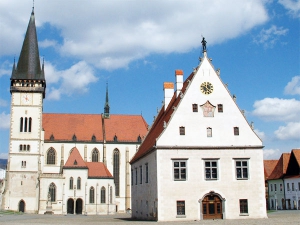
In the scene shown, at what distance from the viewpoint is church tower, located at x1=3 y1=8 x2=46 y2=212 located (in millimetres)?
71812

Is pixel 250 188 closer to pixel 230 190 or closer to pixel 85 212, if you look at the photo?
pixel 230 190

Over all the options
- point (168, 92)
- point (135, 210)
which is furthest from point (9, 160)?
point (168, 92)

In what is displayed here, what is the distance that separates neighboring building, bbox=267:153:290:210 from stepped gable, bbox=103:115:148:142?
1012 inches

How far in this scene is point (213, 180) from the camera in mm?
33906

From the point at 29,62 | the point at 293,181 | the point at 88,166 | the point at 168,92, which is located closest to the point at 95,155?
the point at 88,166

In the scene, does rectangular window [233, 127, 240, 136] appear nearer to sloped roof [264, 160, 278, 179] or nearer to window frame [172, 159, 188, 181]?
window frame [172, 159, 188, 181]

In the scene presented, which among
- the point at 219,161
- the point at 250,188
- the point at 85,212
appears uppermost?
the point at 219,161

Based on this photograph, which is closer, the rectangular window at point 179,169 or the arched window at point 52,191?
the rectangular window at point 179,169

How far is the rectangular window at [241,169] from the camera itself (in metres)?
34.4

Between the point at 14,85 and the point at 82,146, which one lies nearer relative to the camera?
the point at 14,85

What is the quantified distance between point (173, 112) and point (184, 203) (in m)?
7.53

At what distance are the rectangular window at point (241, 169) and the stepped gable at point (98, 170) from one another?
42.0 meters

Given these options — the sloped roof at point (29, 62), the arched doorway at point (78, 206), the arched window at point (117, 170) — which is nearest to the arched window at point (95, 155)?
the arched window at point (117, 170)

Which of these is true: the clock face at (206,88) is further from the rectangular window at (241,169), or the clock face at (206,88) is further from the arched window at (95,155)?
the arched window at (95,155)
